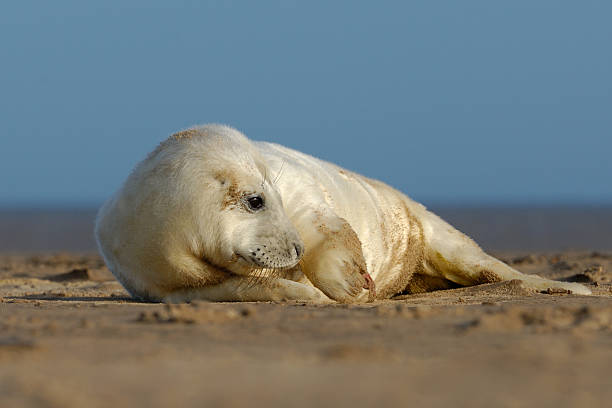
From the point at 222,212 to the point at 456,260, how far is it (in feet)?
8.46

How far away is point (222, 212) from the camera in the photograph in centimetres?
509

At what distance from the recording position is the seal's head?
199 inches

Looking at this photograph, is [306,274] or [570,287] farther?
[570,287]

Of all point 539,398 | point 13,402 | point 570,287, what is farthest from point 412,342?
point 570,287

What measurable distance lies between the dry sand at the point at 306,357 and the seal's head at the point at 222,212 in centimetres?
41

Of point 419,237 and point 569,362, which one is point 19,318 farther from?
point 419,237

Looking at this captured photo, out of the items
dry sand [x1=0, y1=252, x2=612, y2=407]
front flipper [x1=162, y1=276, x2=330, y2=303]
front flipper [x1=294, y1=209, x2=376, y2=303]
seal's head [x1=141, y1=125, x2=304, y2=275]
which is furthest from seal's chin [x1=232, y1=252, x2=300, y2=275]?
dry sand [x1=0, y1=252, x2=612, y2=407]

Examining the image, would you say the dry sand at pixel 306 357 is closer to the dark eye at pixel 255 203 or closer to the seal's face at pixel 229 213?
the seal's face at pixel 229 213

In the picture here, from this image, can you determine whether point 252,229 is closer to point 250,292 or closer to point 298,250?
point 298,250

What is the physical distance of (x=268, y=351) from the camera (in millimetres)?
3105

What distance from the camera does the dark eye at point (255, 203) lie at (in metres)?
5.19

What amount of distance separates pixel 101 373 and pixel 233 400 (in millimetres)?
574

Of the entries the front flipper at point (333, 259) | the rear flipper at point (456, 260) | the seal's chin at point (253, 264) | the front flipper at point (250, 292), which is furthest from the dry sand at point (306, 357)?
the rear flipper at point (456, 260)

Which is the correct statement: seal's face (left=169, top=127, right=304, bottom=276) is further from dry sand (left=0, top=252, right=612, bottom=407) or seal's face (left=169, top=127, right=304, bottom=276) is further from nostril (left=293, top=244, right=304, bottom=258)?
dry sand (left=0, top=252, right=612, bottom=407)
